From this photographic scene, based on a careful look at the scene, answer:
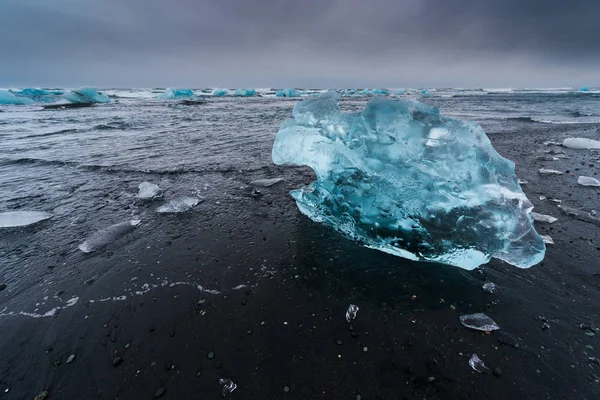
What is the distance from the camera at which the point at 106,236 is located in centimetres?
409

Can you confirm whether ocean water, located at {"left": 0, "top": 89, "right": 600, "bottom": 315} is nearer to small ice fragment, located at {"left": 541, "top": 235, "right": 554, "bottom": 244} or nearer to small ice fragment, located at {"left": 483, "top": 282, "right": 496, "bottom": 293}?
small ice fragment, located at {"left": 483, "top": 282, "right": 496, "bottom": 293}

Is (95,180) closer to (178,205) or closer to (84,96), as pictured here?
(178,205)

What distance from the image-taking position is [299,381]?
2076 millimetres

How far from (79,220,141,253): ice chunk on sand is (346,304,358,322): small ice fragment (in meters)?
3.74

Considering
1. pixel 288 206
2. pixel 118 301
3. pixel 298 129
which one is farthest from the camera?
pixel 288 206

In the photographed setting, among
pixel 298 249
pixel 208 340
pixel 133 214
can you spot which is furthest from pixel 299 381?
pixel 133 214

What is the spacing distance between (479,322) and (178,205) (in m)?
5.07

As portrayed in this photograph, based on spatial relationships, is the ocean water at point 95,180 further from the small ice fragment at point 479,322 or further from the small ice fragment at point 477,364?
the small ice fragment at point 479,322

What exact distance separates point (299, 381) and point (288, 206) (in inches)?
131

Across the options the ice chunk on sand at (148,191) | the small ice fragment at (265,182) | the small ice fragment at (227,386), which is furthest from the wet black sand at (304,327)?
the small ice fragment at (265,182)

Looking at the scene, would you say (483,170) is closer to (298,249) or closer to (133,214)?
(298,249)

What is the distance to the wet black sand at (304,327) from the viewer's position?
205 cm

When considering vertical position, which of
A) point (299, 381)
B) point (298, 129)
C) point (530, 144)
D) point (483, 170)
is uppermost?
point (298, 129)

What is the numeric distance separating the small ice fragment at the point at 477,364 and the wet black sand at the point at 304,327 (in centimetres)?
4
